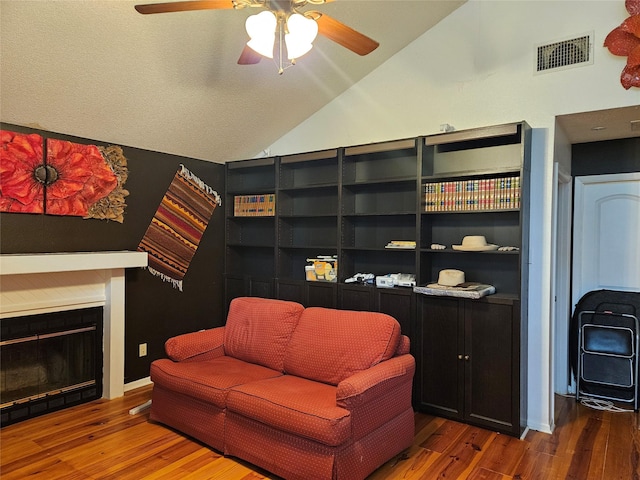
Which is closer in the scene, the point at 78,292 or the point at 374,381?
the point at 374,381

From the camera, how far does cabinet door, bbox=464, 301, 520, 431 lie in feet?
10.5

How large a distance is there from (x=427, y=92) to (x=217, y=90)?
1.83 meters

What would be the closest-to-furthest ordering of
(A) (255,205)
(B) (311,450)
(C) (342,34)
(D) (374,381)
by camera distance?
(C) (342,34), (B) (311,450), (D) (374,381), (A) (255,205)

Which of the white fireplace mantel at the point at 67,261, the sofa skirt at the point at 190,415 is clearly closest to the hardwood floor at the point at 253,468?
the sofa skirt at the point at 190,415

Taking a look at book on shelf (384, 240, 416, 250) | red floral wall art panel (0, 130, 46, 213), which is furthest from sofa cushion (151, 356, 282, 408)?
red floral wall art panel (0, 130, 46, 213)

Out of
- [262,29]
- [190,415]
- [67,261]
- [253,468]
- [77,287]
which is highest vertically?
[262,29]

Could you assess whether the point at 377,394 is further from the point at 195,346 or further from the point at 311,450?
the point at 195,346

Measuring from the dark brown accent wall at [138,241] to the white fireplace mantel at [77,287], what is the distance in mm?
187

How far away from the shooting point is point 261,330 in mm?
3430

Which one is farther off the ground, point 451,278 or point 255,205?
point 255,205

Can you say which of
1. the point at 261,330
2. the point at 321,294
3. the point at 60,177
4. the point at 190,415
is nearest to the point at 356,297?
the point at 321,294

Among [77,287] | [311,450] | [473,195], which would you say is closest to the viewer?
[311,450]

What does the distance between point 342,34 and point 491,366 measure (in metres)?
2.51

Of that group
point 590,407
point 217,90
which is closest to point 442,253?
point 590,407
